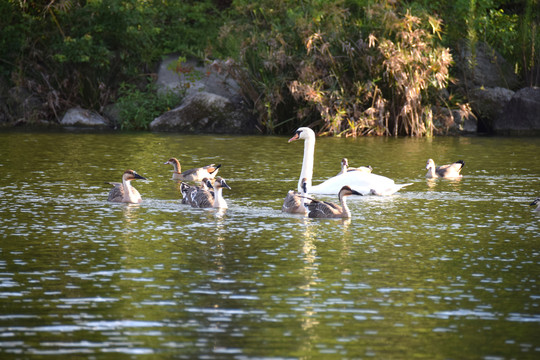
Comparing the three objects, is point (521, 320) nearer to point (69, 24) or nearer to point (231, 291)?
point (231, 291)

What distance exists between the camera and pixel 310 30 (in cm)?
3064

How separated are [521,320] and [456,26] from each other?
27.7 m

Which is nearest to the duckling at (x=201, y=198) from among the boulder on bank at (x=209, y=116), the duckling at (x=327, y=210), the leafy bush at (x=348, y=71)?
the duckling at (x=327, y=210)

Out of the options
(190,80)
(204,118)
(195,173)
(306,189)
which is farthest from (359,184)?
(190,80)

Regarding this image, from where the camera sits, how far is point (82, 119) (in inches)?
1355

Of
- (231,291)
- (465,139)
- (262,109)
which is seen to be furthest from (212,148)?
(231,291)

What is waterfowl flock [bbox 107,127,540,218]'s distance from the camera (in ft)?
46.0

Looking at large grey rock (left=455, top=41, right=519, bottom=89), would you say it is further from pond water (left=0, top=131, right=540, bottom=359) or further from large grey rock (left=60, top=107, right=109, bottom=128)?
pond water (left=0, top=131, right=540, bottom=359)

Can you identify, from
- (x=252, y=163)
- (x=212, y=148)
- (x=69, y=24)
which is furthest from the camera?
(x=69, y=24)

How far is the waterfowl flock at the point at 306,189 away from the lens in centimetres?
1401

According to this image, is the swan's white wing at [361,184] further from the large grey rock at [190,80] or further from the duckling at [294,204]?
the large grey rock at [190,80]

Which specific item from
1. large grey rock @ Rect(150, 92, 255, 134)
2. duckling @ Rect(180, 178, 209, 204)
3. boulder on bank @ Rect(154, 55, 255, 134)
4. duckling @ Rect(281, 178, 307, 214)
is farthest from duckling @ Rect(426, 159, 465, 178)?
large grey rock @ Rect(150, 92, 255, 134)

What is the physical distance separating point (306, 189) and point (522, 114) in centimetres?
1936

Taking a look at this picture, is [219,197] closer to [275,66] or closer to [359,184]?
[359,184]
